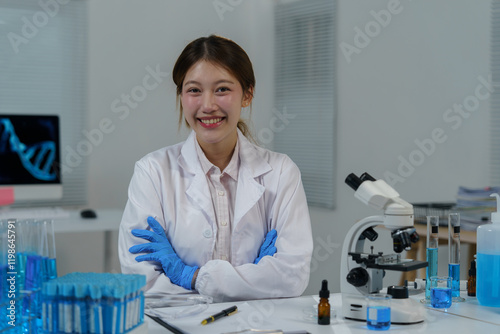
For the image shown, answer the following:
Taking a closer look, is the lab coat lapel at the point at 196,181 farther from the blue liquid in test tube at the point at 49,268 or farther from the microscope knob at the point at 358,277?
the blue liquid in test tube at the point at 49,268

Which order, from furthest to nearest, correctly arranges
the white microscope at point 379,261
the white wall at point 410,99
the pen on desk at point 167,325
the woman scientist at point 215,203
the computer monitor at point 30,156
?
1. the computer monitor at point 30,156
2. the white wall at point 410,99
3. the woman scientist at point 215,203
4. the white microscope at point 379,261
5. the pen on desk at point 167,325

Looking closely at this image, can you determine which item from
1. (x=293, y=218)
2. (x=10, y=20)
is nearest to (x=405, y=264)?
(x=293, y=218)

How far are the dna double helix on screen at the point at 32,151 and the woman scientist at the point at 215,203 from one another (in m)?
1.88

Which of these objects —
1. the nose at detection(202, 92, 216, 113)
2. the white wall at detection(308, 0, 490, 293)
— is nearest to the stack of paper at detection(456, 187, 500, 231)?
the white wall at detection(308, 0, 490, 293)

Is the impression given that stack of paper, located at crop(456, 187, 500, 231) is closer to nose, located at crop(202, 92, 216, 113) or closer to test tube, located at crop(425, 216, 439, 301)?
test tube, located at crop(425, 216, 439, 301)

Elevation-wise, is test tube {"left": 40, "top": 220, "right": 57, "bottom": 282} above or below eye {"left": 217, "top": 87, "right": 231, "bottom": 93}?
below

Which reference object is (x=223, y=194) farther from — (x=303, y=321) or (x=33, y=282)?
(x=33, y=282)

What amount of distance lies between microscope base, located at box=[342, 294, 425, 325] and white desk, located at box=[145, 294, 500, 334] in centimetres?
1

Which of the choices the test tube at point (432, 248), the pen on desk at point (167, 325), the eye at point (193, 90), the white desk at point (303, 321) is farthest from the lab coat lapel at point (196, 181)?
the test tube at point (432, 248)

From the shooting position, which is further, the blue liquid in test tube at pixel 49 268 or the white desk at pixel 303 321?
the white desk at pixel 303 321

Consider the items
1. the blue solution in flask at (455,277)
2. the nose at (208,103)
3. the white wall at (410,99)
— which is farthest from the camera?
the white wall at (410,99)

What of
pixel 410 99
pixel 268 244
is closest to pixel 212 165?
pixel 268 244

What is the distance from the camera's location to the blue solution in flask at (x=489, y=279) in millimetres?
1633

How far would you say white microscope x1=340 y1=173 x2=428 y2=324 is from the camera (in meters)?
1.46
